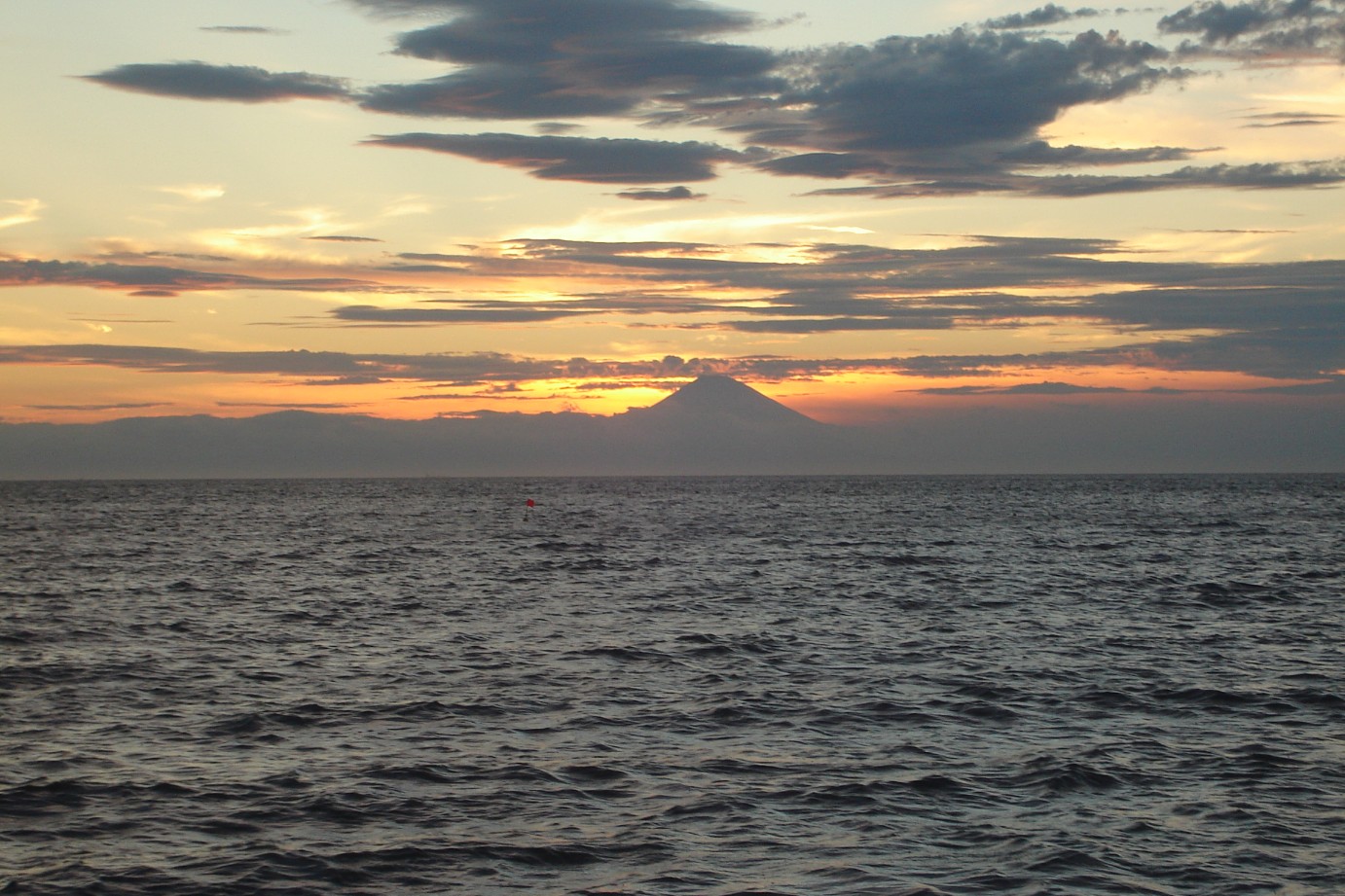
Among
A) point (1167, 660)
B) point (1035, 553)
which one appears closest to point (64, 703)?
point (1167, 660)

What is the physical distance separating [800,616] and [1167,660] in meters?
12.2

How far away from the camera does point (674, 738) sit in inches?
843

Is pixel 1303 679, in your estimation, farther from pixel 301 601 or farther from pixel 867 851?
pixel 301 601

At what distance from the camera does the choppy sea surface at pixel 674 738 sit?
15008 mm

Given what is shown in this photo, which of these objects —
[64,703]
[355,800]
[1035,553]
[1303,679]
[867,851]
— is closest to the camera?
[867,851]

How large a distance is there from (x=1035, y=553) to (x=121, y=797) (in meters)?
58.4

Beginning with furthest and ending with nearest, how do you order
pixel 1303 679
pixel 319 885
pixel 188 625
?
1. pixel 188 625
2. pixel 1303 679
3. pixel 319 885

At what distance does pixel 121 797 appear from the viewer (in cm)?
1759

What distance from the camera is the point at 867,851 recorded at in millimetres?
15391

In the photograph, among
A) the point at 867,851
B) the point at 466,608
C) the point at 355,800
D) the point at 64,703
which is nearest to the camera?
the point at 867,851

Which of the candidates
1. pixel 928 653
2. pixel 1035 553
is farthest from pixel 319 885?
pixel 1035 553

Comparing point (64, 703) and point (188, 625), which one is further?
point (188, 625)

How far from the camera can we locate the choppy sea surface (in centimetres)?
1501

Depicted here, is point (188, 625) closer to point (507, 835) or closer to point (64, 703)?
point (64, 703)
